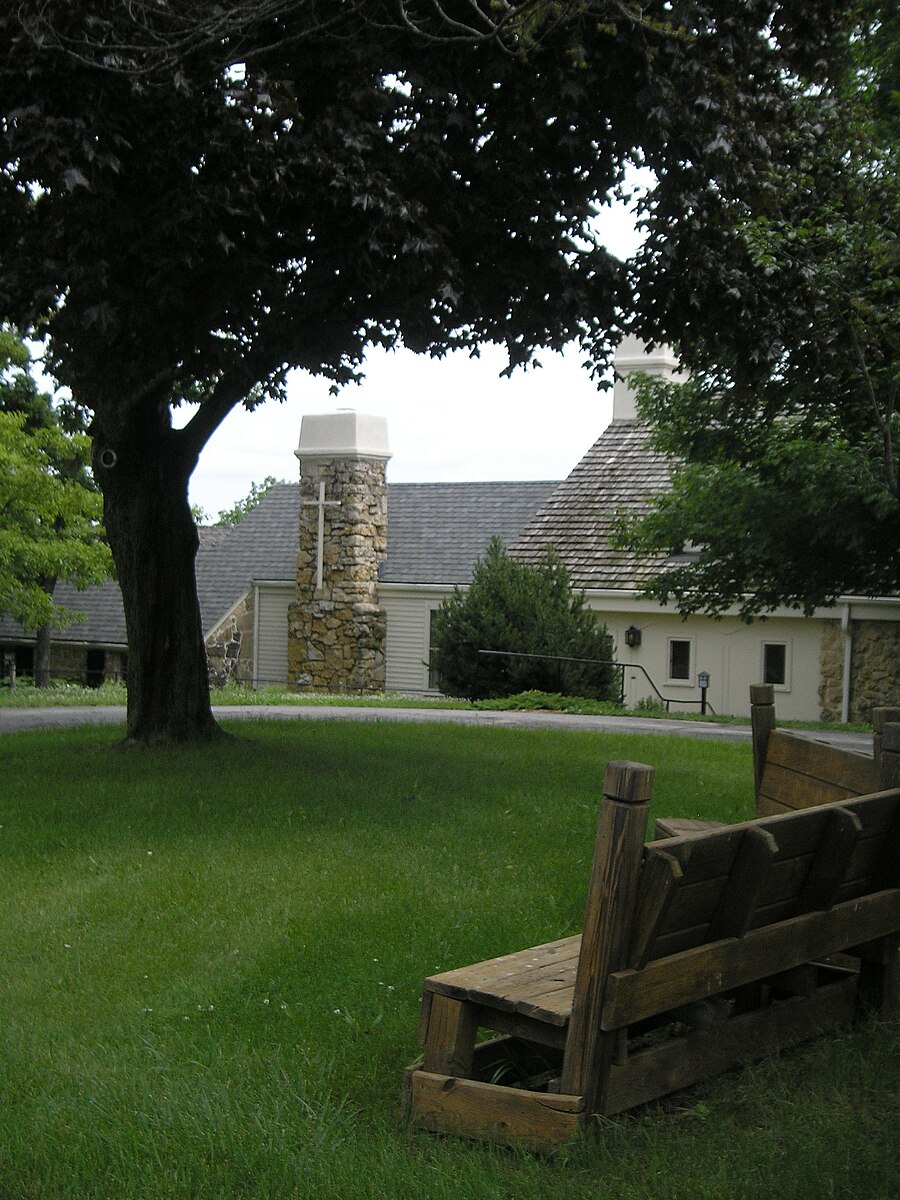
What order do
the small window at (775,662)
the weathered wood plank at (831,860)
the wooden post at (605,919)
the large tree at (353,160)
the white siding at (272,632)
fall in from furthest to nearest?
1. the white siding at (272,632)
2. the small window at (775,662)
3. the large tree at (353,160)
4. the weathered wood plank at (831,860)
5. the wooden post at (605,919)

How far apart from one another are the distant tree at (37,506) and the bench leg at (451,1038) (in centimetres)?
2665

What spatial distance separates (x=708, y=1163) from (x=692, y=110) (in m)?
7.97

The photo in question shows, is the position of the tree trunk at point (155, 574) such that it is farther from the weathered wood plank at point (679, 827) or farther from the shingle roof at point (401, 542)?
the shingle roof at point (401, 542)

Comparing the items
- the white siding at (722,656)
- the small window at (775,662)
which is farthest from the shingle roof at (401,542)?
the small window at (775,662)

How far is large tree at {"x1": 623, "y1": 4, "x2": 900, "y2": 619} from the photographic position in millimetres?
11227

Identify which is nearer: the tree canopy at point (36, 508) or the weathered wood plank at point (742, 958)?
the weathered wood plank at point (742, 958)

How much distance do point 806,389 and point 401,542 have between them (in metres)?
19.9

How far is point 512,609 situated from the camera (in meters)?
25.4

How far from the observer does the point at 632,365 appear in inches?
1224

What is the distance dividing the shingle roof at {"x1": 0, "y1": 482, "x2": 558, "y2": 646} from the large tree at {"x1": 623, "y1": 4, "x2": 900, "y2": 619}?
12.1 metres

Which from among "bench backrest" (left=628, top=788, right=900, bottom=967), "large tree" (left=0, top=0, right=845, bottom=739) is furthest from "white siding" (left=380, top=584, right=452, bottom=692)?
"bench backrest" (left=628, top=788, right=900, bottom=967)

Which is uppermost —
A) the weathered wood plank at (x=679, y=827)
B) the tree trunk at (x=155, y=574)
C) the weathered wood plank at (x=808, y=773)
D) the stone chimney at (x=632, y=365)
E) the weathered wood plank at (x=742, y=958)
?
the stone chimney at (x=632, y=365)

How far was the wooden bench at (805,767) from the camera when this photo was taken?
5.24 metres

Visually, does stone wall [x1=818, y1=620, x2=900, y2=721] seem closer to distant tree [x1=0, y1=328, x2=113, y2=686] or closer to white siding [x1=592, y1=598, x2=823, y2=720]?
white siding [x1=592, y1=598, x2=823, y2=720]
